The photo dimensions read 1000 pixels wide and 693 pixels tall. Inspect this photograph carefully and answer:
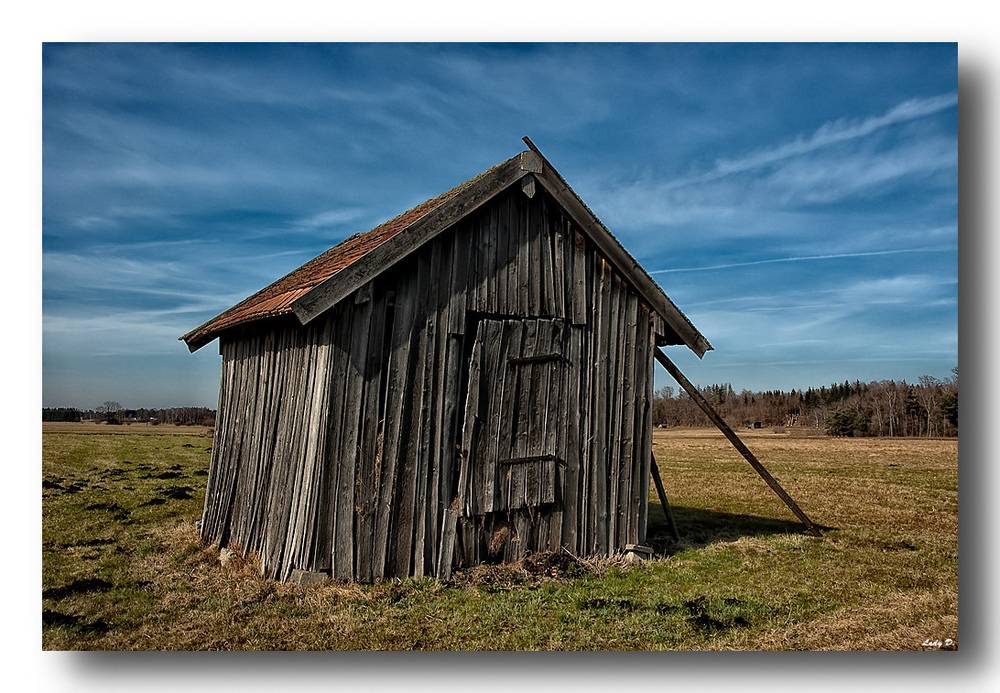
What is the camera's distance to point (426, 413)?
307 inches

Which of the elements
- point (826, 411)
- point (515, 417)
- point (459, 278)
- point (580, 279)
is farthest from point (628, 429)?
point (826, 411)

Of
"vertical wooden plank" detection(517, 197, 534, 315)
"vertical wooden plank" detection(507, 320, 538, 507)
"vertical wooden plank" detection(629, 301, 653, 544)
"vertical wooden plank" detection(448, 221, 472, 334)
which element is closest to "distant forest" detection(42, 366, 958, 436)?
"vertical wooden plank" detection(629, 301, 653, 544)

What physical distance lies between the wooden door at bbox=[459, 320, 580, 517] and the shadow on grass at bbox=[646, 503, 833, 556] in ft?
8.48

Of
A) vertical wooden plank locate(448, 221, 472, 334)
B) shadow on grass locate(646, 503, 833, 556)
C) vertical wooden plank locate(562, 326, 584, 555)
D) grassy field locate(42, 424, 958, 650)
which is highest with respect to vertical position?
vertical wooden plank locate(448, 221, 472, 334)

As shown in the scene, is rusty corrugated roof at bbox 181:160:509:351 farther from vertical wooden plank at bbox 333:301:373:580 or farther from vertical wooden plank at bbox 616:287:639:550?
vertical wooden plank at bbox 616:287:639:550

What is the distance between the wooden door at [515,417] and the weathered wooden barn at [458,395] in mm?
19

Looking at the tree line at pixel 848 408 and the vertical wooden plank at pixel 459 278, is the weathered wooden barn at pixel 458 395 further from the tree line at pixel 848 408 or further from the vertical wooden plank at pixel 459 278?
the tree line at pixel 848 408

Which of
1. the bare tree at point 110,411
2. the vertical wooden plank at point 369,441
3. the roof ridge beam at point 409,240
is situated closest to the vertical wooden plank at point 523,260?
the roof ridge beam at point 409,240

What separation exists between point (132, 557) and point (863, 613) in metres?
8.82

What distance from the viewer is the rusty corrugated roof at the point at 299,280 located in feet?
26.5

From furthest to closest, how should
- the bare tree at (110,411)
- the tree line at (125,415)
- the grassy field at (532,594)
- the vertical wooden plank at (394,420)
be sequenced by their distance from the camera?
the bare tree at (110,411) → the vertical wooden plank at (394,420) → the tree line at (125,415) → the grassy field at (532,594)

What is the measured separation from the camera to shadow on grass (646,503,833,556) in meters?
10.3
